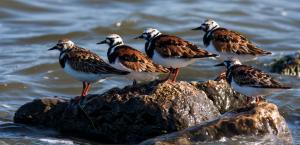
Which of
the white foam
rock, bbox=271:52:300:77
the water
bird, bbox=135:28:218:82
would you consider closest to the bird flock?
bird, bbox=135:28:218:82

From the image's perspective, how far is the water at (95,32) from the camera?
9544mm

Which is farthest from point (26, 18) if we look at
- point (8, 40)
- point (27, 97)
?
point (27, 97)

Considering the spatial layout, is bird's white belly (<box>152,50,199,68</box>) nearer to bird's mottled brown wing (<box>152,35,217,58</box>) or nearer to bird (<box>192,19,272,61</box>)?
bird's mottled brown wing (<box>152,35,217,58</box>)

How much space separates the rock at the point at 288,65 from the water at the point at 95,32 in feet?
0.86

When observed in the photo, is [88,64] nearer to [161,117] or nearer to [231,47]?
[161,117]

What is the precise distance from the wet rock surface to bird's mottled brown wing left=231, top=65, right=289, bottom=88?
225 millimetres

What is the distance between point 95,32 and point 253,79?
6623 mm

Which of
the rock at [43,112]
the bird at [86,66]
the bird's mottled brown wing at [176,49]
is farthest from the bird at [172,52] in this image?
the rock at [43,112]

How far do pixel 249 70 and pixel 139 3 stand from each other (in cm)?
874

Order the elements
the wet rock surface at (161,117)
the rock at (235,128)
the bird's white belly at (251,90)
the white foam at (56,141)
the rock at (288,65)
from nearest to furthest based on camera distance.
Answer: the rock at (235,128) < the wet rock surface at (161,117) < the white foam at (56,141) < the bird's white belly at (251,90) < the rock at (288,65)

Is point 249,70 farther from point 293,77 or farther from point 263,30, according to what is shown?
point 263,30

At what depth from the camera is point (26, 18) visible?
14.8 metres

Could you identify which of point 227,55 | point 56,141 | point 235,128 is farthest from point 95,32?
point 235,128

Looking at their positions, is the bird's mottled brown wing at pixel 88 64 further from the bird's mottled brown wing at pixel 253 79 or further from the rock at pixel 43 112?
the bird's mottled brown wing at pixel 253 79
